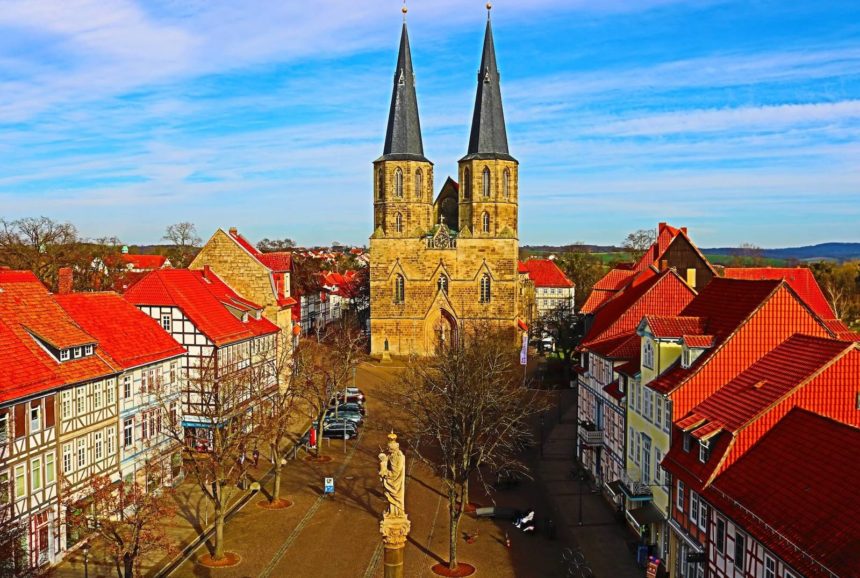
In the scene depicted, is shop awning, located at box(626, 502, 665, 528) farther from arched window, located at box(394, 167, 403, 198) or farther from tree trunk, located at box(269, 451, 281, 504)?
arched window, located at box(394, 167, 403, 198)

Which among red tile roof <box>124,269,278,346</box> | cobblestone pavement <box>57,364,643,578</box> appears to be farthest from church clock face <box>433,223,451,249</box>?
cobblestone pavement <box>57,364,643,578</box>

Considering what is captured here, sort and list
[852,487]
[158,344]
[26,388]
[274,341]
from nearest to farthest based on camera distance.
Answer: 1. [852,487]
2. [26,388]
3. [158,344]
4. [274,341]

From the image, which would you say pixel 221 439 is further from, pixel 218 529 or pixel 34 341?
pixel 34 341

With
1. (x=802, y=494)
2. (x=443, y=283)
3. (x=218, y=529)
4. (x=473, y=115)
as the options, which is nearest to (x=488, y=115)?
(x=473, y=115)

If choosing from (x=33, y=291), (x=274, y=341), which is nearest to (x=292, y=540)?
(x=33, y=291)

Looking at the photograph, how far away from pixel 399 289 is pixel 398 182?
973 cm

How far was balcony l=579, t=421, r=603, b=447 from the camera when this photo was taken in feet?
111

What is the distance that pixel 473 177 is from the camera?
71312 millimetres

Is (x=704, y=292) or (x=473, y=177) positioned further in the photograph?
(x=473, y=177)

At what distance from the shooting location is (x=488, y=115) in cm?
7138

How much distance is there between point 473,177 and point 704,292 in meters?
43.2

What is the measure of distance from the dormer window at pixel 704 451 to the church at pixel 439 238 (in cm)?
4766

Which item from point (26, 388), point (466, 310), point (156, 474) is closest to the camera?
point (26, 388)

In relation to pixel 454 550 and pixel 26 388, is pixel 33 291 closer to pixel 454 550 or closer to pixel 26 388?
pixel 26 388
